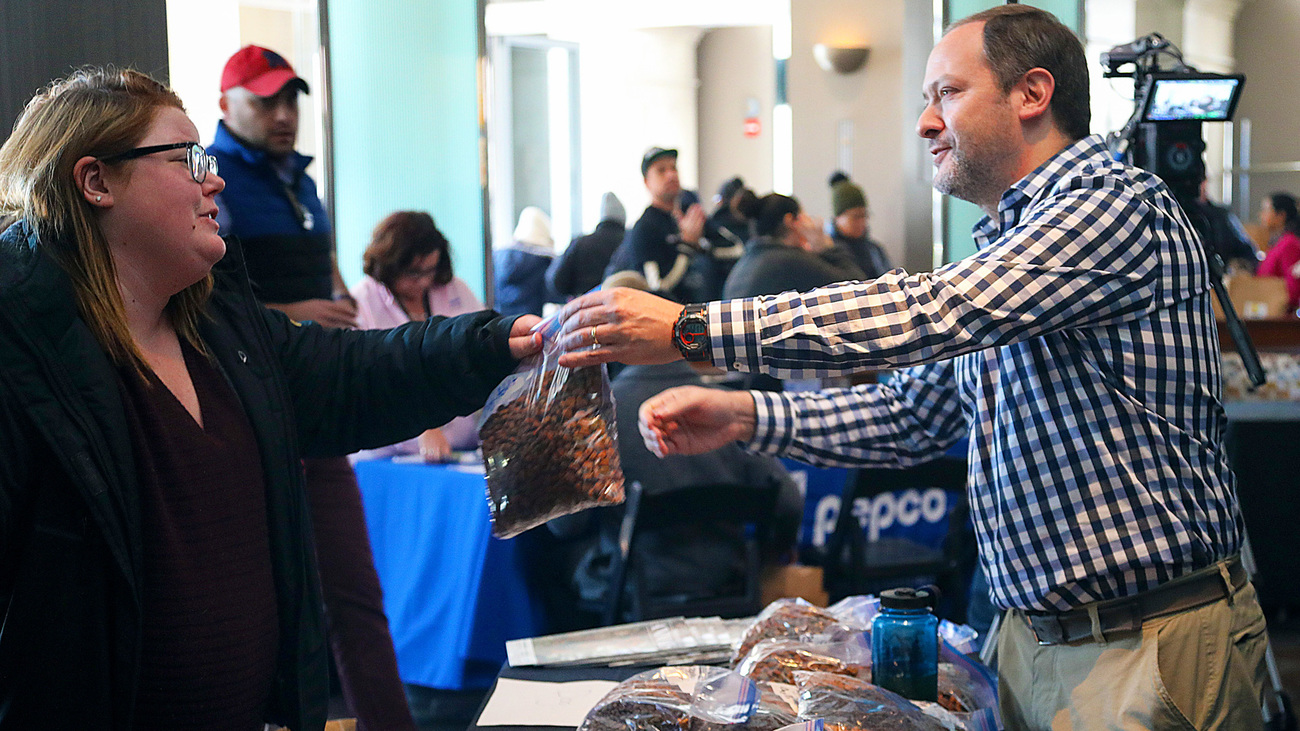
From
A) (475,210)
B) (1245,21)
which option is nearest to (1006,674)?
(475,210)

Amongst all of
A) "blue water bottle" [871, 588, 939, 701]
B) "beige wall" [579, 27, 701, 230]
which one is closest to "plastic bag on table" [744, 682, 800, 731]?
"blue water bottle" [871, 588, 939, 701]

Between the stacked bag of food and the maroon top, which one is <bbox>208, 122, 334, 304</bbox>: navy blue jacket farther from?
the stacked bag of food

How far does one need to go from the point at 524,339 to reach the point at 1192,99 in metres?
1.64

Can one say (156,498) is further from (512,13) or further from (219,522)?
(512,13)

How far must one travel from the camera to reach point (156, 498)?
1.26 m

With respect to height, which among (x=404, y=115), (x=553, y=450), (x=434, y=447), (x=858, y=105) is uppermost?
(x=858, y=105)

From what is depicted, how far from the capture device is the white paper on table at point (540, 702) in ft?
4.70

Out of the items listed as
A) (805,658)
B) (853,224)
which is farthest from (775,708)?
(853,224)

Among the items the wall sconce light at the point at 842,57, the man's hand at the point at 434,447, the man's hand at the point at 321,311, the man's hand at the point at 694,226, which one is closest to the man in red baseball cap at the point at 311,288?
the man's hand at the point at 321,311

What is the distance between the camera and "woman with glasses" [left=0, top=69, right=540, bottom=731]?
115cm

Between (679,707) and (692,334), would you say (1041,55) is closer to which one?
(692,334)

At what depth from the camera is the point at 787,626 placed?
1614 millimetres

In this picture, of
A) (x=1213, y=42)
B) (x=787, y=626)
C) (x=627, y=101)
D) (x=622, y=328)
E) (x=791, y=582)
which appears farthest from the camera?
(x=1213, y=42)

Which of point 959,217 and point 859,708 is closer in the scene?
point 859,708
